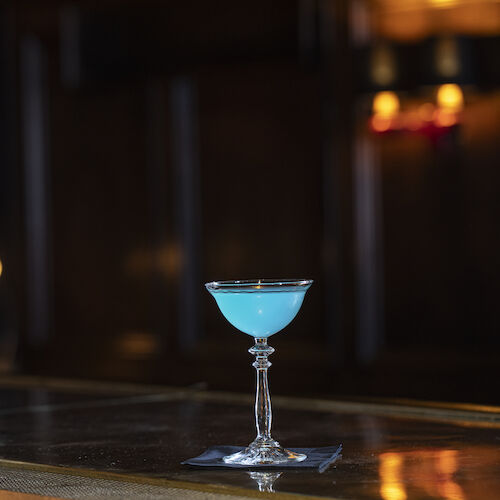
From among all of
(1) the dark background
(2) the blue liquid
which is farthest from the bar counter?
(1) the dark background

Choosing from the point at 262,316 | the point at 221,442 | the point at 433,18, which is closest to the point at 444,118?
the point at 433,18

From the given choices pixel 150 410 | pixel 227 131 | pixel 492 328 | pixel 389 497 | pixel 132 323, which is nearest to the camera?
pixel 389 497

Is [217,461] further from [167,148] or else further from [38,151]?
[38,151]

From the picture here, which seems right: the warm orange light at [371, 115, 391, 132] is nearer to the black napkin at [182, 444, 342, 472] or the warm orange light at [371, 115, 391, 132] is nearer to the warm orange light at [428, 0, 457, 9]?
the warm orange light at [428, 0, 457, 9]

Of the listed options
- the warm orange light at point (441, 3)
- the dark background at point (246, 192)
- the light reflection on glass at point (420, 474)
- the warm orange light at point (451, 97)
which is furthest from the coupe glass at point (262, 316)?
the warm orange light at point (441, 3)

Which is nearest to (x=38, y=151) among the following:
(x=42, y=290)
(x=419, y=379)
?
(x=42, y=290)
